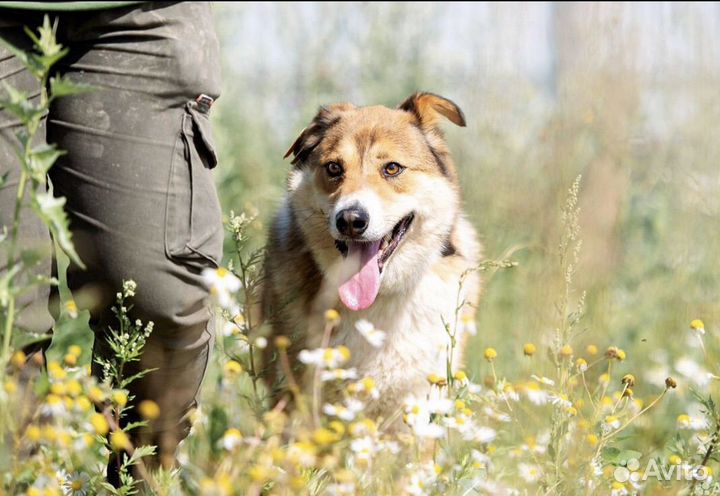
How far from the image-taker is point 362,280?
12.2 feet

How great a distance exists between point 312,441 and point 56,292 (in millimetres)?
1048

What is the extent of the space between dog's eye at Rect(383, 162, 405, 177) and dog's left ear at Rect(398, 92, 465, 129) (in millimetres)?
303

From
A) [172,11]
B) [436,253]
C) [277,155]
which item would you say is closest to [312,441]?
[172,11]

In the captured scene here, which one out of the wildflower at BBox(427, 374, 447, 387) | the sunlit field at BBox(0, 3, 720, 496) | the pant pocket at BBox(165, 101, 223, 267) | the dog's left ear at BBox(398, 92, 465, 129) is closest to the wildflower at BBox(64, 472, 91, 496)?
the sunlit field at BBox(0, 3, 720, 496)

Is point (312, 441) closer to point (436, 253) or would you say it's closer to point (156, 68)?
point (156, 68)

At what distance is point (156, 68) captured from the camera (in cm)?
261

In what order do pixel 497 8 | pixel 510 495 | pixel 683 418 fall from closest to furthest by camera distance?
pixel 510 495
pixel 683 418
pixel 497 8

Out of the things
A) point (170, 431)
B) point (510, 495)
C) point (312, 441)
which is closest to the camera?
point (312, 441)

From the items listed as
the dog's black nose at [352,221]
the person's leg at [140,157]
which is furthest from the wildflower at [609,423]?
the dog's black nose at [352,221]

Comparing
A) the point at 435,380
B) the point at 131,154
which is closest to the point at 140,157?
the point at 131,154

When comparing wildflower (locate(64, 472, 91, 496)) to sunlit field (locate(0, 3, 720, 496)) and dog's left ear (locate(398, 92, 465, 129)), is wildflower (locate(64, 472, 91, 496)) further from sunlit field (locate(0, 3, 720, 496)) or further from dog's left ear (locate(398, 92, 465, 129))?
dog's left ear (locate(398, 92, 465, 129))

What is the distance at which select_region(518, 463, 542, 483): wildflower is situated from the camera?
8.16ft

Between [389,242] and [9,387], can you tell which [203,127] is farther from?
[389,242]

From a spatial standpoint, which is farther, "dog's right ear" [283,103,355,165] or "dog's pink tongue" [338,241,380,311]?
"dog's right ear" [283,103,355,165]
